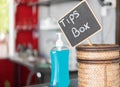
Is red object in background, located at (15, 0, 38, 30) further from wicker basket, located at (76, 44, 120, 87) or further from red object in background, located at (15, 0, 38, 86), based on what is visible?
wicker basket, located at (76, 44, 120, 87)

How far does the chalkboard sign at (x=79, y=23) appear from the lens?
1.08 meters

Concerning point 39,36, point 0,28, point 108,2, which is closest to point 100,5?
point 108,2

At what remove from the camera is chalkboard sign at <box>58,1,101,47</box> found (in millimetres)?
1080

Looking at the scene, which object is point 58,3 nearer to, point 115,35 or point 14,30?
point 14,30

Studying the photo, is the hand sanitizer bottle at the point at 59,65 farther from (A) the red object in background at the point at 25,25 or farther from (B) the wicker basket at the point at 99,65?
(A) the red object in background at the point at 25,25

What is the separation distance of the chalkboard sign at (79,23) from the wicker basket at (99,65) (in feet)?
0.21

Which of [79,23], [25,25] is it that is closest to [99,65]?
[79,23]

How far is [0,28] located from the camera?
15.1 ft

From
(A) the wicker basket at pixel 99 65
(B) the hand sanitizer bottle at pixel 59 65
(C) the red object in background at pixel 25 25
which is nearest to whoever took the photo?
(A) the wicker basket at pixel 99 65

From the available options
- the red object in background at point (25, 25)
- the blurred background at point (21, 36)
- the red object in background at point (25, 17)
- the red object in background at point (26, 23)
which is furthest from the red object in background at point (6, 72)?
the red object in background at point (25, 17)

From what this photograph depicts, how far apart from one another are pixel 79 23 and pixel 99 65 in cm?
21

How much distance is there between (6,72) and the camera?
4551 mm

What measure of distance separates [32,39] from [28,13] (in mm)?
482

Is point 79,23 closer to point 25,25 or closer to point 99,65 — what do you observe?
point 99,65
